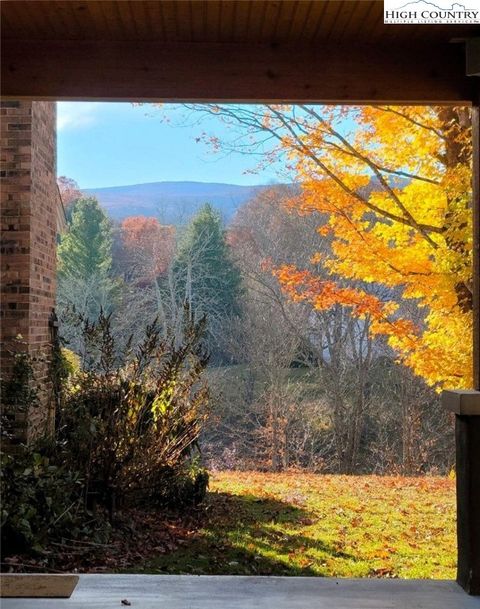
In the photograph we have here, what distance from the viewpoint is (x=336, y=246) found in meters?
7.19

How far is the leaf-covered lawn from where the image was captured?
4.69 metres

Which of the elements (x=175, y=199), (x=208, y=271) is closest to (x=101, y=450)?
(x=208, y=271)

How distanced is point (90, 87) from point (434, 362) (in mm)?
4592

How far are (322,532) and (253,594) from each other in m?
2.94

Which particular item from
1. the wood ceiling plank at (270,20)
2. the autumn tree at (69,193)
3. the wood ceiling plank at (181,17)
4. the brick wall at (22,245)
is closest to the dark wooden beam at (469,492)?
the wood ceiling plank at (270,20)

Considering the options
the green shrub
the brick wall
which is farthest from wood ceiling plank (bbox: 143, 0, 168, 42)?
the green shrub

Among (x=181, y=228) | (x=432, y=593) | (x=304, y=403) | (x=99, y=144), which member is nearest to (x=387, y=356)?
(x=304, y=403)

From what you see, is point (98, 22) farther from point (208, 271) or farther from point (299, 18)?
point (208, 271)

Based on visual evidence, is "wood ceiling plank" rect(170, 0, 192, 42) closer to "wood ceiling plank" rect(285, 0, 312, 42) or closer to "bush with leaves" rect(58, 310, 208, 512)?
"wood ceiling plank" rect(285, 0, 312, 42)

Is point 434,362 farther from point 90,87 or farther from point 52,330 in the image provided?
point 90,87

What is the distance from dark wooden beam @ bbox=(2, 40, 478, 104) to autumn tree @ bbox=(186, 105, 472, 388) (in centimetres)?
307

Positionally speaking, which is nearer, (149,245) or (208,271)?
(208,271)

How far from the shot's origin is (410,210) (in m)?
6.79

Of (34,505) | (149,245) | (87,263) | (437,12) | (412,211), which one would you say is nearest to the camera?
(437,12)
